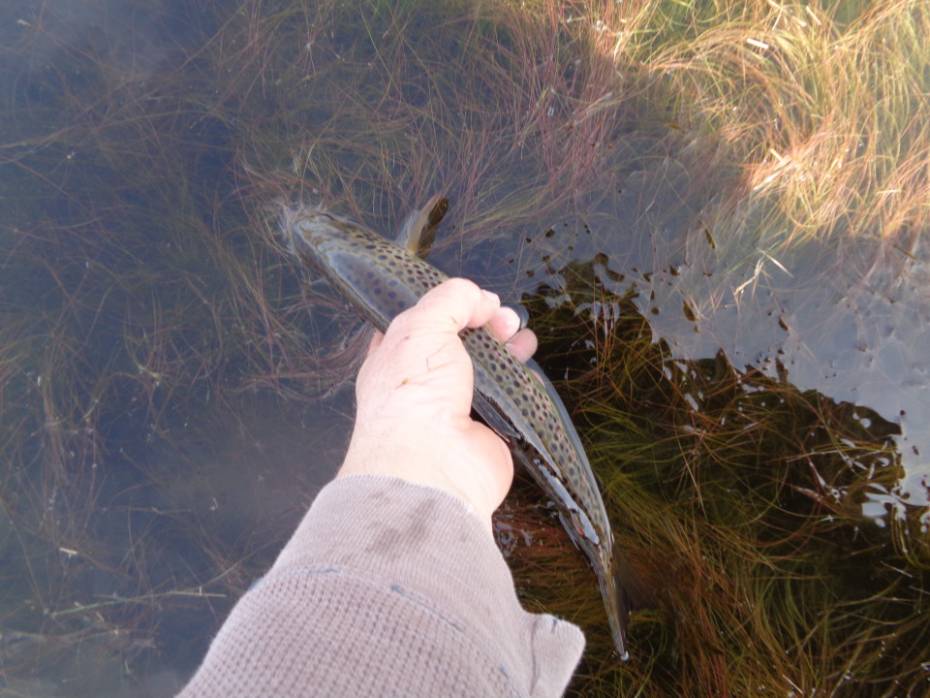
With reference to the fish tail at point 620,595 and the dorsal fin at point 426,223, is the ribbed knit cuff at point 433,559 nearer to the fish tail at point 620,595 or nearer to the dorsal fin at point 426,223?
the fish tail at point 620,595

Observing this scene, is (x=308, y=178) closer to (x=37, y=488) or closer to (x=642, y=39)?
(x=642, y=39)

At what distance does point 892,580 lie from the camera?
272 centimetres

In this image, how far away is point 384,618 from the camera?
1261mm

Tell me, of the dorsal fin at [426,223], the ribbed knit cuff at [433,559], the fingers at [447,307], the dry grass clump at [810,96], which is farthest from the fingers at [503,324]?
the dry grass clump at [810,96]

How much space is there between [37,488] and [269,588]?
9.64ft

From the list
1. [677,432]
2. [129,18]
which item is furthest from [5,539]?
[677,432]

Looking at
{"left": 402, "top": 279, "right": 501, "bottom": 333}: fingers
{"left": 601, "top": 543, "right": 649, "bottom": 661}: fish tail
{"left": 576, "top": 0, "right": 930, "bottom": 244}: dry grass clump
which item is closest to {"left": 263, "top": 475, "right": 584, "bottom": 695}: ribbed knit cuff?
{"left": 402, "top": 279, "right": 501, "bottom": 333}: fingers

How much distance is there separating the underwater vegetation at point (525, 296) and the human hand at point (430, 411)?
0.83m

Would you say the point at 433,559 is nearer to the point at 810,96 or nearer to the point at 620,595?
the point at 620,595

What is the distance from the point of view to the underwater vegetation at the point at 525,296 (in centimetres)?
271

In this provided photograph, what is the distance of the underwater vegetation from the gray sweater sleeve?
4.76ft

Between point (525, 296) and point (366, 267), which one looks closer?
point (366, 267)

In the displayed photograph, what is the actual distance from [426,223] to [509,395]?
43.2 inches

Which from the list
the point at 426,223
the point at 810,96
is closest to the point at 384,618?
the point at 426,223
